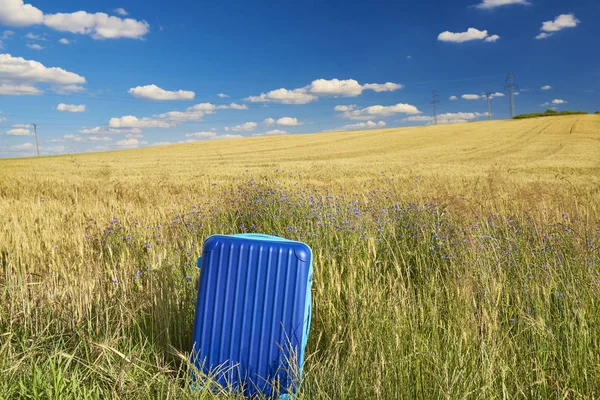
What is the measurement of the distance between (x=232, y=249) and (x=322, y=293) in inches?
33.1

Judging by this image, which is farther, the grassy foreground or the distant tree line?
the distant tree line

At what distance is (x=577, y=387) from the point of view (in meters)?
2.00

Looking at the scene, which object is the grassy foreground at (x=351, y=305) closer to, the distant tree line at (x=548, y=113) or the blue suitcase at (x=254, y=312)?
the blue suitcase at (x=254, y=312)

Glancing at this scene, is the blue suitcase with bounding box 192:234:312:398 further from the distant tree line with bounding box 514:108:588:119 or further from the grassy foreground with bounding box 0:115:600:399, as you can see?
the distant tree line with bounding box 514:108:588:119

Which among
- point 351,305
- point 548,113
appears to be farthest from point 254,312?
point 548,113

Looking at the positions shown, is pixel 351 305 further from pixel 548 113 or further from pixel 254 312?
pixel 548 113

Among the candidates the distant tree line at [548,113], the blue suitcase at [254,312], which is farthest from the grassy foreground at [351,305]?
the distant tree line at [548,113]

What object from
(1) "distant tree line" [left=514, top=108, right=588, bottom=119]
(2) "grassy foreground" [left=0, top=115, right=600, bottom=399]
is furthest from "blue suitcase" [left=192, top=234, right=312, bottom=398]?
(1) "distant tree line" [left=514, top=108, right=588, bottom=119]

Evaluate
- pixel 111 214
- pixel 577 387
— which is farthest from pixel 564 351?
pixel 111 214

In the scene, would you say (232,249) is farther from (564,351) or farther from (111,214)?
(111,214)

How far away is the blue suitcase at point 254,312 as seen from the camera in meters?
2.07

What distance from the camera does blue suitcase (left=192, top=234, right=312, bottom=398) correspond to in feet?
6.79

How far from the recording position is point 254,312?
6.95 ft

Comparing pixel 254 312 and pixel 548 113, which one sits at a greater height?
pixel 548 113
